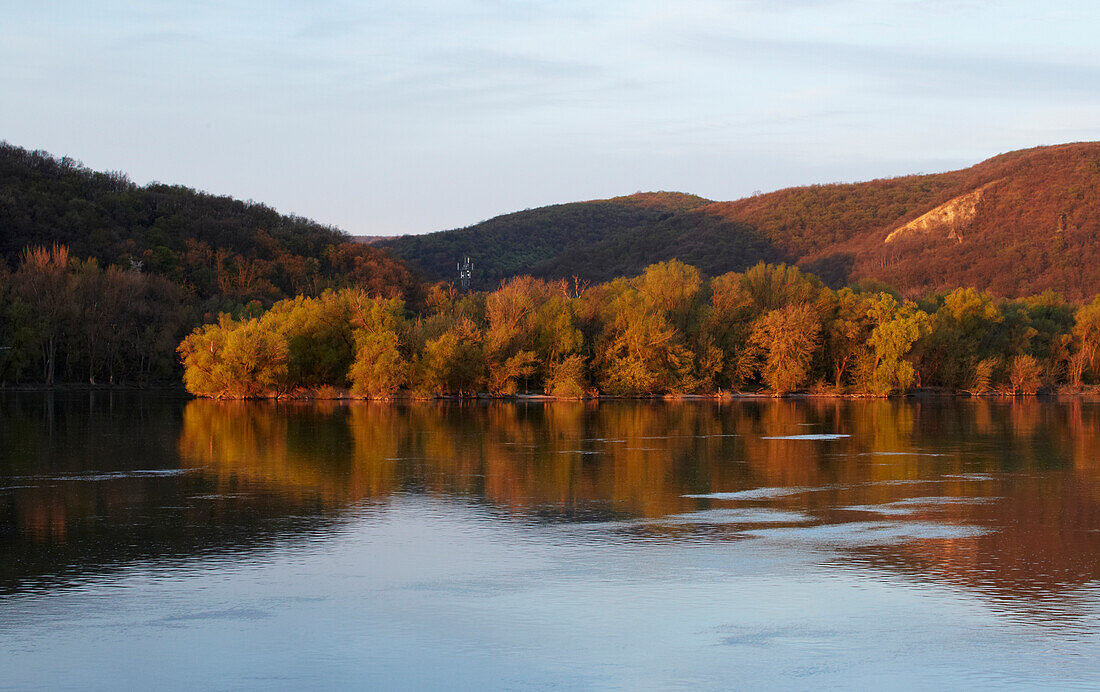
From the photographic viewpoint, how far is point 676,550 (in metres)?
15.7

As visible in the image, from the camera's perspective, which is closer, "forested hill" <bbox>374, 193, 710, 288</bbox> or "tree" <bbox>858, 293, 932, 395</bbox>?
"tree" <bbox>858, 293, 932, 395</bbox>

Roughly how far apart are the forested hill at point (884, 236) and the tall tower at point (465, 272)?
165 centimetres

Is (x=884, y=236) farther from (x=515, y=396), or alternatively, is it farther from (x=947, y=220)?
(x=515, y=396)

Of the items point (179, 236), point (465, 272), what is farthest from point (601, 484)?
point (465, 272)

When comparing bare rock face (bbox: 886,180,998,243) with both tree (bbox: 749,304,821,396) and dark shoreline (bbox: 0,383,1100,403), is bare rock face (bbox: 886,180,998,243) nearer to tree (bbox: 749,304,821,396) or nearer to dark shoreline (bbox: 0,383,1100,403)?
dark shoreline (bbox: 0,383,1100,403)

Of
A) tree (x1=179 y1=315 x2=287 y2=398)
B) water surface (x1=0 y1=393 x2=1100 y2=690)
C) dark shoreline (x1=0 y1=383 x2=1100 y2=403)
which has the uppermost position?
tree (x1=179 y1=315 x2=287 y2=398)

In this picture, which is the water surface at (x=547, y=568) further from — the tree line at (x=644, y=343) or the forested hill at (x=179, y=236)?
the forested hill at (x=179, y=236)

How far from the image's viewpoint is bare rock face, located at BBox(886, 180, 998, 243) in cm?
11988

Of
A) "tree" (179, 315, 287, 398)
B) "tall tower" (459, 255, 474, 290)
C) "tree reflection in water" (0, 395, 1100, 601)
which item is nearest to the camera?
"tree reflection in water" (0, 395, 1100, 601)

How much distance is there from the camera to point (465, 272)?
15250cm

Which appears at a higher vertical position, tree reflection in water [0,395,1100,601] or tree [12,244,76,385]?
tree [12,244,76,385]

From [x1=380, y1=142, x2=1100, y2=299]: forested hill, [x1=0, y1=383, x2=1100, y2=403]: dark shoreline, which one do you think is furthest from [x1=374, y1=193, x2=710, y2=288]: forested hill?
[x1=0, y1=383, x2=1100, y2=403]: dark shoreline

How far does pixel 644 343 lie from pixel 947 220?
231 feet

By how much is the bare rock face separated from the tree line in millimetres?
42618
